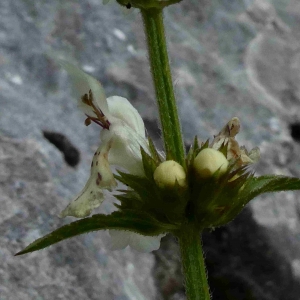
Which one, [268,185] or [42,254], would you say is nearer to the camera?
[268,185]

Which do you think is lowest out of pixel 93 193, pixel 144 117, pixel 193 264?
pixel 193 264

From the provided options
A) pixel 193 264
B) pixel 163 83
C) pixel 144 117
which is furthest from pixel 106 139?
pixel 144 117

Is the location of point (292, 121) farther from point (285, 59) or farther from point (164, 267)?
point (164, 267)

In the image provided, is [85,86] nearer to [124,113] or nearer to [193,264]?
[124,113]

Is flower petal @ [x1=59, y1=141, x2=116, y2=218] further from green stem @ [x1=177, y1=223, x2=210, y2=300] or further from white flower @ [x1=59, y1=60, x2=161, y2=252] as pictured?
green stem @ [x1=177, y1=223, x2=210, y2=300]

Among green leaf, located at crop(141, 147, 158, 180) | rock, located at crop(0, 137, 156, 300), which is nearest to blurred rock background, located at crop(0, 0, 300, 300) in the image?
rock, located at crop(0, 137, 156, 300)

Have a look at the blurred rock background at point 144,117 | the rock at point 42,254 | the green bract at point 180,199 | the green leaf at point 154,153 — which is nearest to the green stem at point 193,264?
the green bract at point 180,199

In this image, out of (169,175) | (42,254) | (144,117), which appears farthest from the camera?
(144,117)

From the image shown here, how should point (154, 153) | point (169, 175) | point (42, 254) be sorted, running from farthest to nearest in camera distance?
point (42, 254)
point (154, 153)
point (169, 175)
